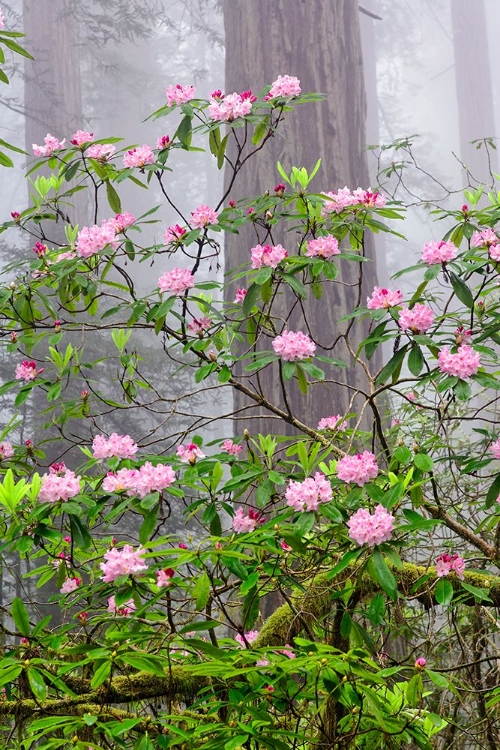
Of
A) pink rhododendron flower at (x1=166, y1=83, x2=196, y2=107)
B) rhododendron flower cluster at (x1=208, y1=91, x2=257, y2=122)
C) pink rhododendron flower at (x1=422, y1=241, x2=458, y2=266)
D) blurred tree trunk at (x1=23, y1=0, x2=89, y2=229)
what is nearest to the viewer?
pink rhododendron flower at (x1=422, y1=241, x2=458, y2=266)

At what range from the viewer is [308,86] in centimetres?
437

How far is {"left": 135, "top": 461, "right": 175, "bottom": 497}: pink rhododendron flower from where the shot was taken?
1.61 meters

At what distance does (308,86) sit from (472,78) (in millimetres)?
13320

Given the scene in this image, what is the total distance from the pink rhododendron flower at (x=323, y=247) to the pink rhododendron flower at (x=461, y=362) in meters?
0.50

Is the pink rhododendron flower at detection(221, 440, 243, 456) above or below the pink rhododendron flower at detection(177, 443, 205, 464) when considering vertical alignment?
below

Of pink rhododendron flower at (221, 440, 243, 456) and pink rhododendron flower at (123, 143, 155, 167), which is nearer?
pink rhododendron flower at (221, 440, 243, 456)

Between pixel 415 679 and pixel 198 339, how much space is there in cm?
93

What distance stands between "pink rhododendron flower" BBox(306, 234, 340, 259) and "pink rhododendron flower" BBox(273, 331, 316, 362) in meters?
0.31

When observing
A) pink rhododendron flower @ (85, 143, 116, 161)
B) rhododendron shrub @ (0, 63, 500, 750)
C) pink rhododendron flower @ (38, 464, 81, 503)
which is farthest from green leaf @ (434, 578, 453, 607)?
pink rhododendron flower @ (85, 143, 116, 161)

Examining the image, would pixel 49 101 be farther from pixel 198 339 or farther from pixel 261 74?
pixel 198 339

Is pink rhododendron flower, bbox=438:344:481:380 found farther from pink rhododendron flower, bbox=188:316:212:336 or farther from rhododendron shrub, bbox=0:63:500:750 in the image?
pink rhododendron flower, bbox=188:316:212:336

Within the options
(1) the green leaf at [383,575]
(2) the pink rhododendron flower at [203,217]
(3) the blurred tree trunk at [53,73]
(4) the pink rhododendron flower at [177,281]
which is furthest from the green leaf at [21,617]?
(3) the blurred tree trunk at [53,73]

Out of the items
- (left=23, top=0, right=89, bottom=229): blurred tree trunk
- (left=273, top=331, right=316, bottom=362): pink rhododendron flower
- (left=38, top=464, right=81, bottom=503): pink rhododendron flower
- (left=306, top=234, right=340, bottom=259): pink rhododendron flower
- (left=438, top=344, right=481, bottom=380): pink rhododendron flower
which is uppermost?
(left=23, top=0, right=89, bottom=229): blurred tree trunk

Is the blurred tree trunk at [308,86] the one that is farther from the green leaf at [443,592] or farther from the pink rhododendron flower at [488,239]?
the green leaf at [443,592]
